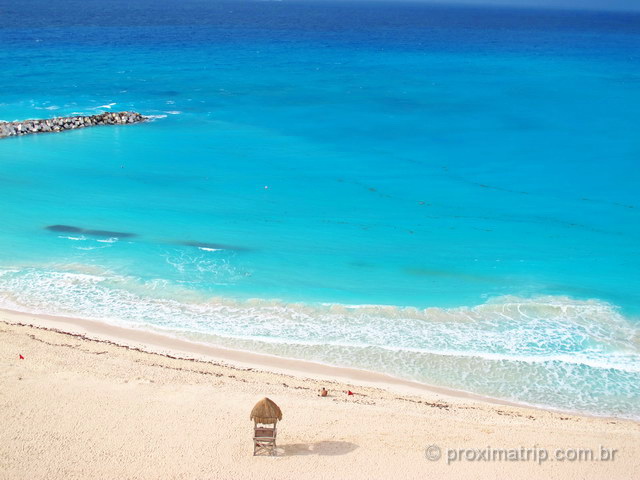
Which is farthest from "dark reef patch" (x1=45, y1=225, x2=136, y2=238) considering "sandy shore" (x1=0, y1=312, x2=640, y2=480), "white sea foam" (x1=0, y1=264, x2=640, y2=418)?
"sandy shore" (x1=0, y1=312, x2=640, y2=480)

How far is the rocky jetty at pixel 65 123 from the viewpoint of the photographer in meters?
50.2

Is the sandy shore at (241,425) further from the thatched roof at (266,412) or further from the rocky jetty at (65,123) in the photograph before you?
the rocky jetty at (65,123)

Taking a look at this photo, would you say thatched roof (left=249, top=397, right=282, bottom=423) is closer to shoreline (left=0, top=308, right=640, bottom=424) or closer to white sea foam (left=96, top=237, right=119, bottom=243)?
shoreline (left=0, top=308, right=640, bottom=424)

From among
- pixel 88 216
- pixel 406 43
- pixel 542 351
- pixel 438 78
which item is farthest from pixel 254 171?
pixel 406 43

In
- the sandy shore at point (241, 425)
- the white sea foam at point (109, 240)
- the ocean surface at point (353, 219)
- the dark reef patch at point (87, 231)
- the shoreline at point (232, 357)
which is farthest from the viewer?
the dark reef patch at point (87, 231)

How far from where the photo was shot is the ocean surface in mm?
25031

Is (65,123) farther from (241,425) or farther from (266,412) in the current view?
(266,412)

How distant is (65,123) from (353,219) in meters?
29.3

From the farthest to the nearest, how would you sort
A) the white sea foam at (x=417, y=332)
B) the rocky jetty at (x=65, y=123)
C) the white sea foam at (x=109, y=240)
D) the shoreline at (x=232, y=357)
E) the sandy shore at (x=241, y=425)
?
1. the rocky jetty at (x=65, y=123)
2. the white sea foam at (x=109, y=240)
3. the white sea foam at (x=417, y=332)
4. the shoreline at (x=232, y=357)
5. the sandy shore at (x=241, y=425)

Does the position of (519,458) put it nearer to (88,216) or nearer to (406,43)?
(88,216)

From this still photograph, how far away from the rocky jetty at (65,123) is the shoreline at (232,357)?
28.9m

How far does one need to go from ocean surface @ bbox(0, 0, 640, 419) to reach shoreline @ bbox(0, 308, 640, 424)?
1.68ft

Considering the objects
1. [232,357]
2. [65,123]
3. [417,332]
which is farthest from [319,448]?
[65,123]

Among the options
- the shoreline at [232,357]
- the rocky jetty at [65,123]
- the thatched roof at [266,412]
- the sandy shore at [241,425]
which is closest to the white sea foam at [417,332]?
the shoreline at [232,357]
